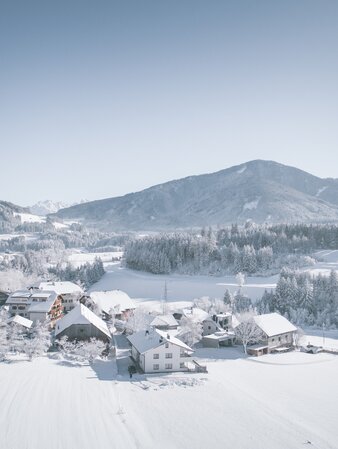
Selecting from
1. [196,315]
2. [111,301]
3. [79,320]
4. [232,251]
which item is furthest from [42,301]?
[232,251]

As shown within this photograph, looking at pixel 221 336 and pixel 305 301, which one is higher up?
pixel 305 301

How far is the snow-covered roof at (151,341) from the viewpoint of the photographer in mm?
45312

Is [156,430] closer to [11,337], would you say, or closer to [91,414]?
[91,414]

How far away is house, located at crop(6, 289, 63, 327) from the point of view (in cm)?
6525

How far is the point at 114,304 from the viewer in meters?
76.7

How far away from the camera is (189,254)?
436 feet

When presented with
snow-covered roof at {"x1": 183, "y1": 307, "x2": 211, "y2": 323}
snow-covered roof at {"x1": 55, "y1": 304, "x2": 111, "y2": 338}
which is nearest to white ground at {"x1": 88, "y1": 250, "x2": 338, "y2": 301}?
snow-covered roof at {"x1": 183, "y1": 307, "x2": 211, "y2": 323}

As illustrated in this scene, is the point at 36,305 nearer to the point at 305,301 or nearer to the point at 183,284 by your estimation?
the point at 305,301

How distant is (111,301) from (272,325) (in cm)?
3093

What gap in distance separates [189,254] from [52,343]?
8283cm

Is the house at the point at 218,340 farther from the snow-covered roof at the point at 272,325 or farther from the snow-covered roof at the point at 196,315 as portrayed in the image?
the snow-covered roof at the point at 196,315

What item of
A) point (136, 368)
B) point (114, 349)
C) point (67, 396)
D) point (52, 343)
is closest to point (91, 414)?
point (67, 396)

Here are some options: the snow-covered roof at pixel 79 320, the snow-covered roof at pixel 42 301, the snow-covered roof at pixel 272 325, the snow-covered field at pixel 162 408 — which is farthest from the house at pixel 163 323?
the snow-covered field at pixel 162 408

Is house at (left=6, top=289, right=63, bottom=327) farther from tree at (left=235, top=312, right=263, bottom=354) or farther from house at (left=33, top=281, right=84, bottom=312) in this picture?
tree at (left=235, top=312, right=263, bottom=354)
